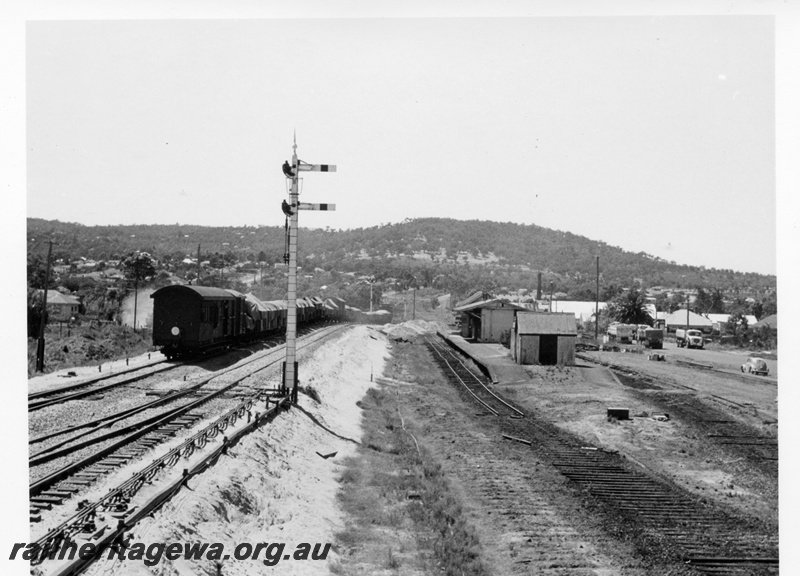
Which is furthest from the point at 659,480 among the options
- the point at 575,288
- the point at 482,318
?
the point at 575,288

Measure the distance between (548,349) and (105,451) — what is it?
99.5ft

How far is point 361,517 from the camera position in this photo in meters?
11.8

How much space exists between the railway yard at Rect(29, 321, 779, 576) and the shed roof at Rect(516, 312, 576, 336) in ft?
40.0

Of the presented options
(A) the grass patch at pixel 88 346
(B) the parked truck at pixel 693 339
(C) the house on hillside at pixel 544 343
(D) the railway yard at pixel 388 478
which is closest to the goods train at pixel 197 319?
(D) the railway yard at pixel 388 478

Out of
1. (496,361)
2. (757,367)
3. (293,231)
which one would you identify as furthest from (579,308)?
(293,231)

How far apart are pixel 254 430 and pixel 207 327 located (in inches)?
528

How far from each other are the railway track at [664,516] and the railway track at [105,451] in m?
9.48

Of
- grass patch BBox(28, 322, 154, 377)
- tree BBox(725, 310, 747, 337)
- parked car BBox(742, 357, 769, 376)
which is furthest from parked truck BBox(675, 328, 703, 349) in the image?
grass patch BBox(28, 322, 154, 377)

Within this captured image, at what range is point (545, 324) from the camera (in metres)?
Answer: 37.8

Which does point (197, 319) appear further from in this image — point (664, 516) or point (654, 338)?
point (654, 338)

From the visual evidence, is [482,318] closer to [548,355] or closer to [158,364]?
[548,355]

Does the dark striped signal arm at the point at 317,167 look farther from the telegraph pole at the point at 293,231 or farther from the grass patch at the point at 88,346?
the grass patch at the point at 88,346

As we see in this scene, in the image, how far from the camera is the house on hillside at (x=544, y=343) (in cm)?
3709

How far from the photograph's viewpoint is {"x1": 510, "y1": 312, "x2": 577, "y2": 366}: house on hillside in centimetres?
3709
